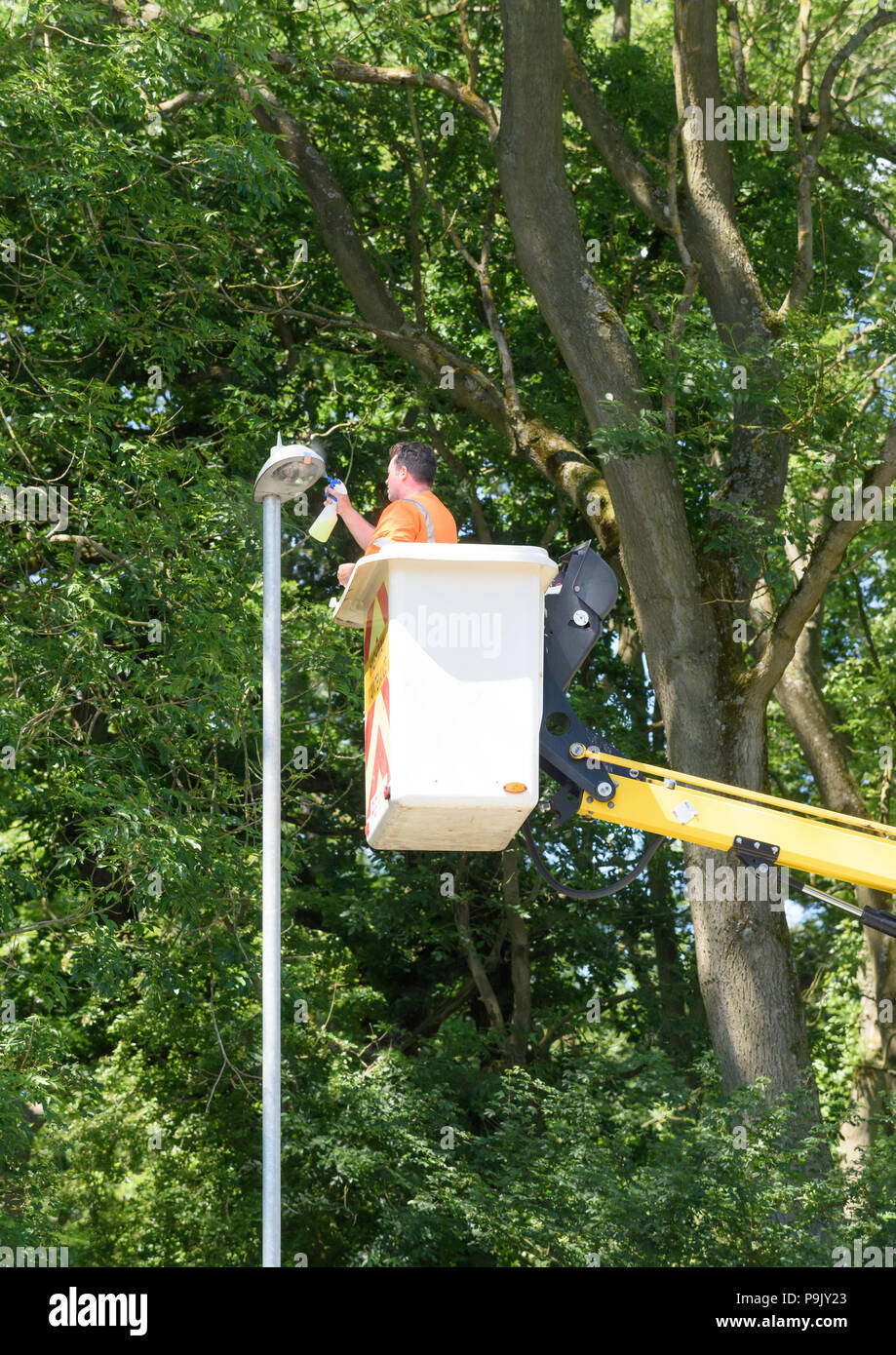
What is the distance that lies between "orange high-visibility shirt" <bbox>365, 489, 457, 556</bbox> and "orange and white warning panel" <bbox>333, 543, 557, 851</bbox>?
0.83ft

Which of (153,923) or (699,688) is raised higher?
(699,688)

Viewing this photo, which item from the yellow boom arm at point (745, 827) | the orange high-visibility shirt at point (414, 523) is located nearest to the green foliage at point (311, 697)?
the yellow boom arm at point (745, 827)

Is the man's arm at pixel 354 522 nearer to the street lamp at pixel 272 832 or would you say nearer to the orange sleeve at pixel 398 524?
the orange sleeve at pixel 398 524

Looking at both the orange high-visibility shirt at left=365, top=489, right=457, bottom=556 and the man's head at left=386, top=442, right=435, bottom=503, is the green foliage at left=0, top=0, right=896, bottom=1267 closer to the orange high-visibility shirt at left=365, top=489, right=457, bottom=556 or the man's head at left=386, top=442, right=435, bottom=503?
the man's head at left=386, top=442, right=435, bottom=503

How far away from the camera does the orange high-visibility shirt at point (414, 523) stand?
4.32 metres

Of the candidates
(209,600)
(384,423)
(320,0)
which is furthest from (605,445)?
(320,0)

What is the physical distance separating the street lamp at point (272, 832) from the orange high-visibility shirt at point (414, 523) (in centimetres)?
36

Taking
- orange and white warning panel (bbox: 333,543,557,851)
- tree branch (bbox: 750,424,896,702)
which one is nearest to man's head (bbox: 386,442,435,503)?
orange and white warning panel (bbox: 333,543,557,851)

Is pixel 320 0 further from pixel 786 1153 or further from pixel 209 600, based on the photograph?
pixel 786 1153

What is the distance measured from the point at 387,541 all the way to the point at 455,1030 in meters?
9.49

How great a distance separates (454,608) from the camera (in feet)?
13.2

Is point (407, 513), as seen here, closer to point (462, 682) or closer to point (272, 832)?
point (462, 682)
